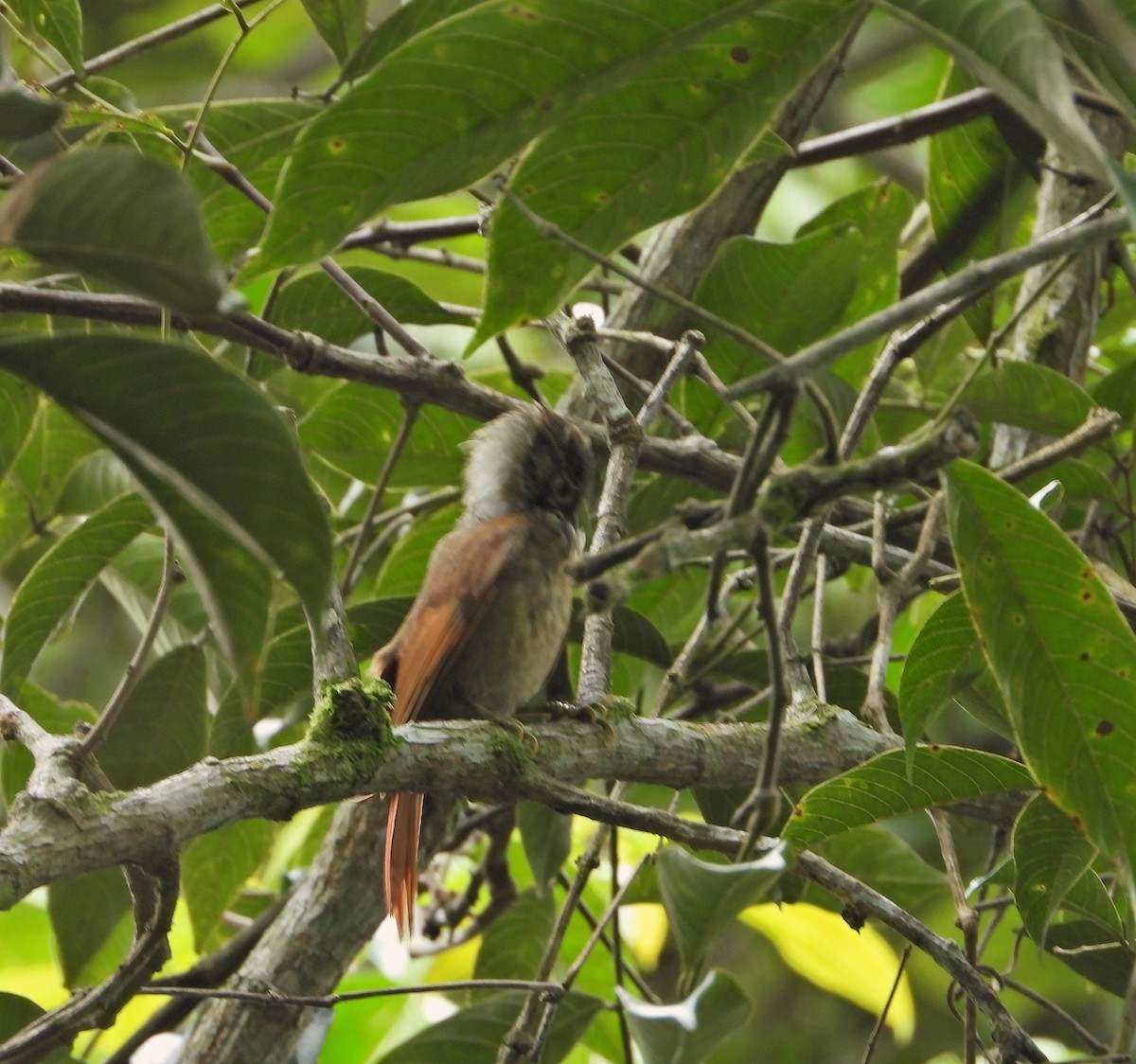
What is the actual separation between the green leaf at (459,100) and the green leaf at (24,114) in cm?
37

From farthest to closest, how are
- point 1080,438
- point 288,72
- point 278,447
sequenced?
point 288,72 < point 1080,438 < point 278,447

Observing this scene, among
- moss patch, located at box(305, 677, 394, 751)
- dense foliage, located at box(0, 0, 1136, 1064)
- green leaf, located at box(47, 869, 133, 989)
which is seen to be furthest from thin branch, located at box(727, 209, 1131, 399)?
green leaf, located at box(47, 869, 133, 989)

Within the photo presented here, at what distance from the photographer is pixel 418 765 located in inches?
69.1

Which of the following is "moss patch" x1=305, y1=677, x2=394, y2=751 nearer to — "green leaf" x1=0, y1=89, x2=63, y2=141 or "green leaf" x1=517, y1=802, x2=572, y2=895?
"green leaf" x1=0, y1=89, x2=63, y2=141

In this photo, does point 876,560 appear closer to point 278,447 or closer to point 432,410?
point 432,410

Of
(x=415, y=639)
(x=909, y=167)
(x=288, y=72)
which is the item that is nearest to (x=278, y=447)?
(x=415, y=639)

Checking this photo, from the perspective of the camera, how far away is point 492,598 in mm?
2877

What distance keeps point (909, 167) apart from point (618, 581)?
376 cm

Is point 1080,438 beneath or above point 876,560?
above

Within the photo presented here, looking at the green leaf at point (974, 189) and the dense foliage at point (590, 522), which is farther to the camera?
the green leaf at point (974, 189)

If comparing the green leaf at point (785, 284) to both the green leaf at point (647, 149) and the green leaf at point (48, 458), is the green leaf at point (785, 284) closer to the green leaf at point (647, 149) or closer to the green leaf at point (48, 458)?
the green leaf at point (647, 149)

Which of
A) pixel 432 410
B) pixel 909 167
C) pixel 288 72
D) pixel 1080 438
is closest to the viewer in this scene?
pixel 1080 438

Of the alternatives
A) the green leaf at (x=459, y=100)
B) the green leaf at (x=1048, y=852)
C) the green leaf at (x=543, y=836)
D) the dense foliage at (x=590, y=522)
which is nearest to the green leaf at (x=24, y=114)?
the dense foliage at (x=590, y=522)

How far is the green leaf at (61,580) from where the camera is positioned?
229 centimetres
